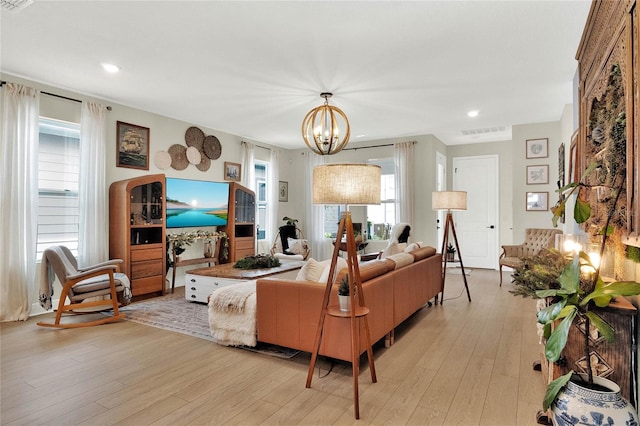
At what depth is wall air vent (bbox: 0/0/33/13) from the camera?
2.59 metres

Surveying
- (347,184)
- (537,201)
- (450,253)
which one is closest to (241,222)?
(450,253)

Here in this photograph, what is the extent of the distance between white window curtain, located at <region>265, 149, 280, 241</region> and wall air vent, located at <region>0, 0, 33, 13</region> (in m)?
5.25

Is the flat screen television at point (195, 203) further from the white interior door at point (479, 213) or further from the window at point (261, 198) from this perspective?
the white interior door at point (479, 213)

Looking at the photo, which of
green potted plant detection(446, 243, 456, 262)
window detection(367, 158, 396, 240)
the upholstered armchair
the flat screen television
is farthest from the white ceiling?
green potted plant detection(446, 243, 456, 262)

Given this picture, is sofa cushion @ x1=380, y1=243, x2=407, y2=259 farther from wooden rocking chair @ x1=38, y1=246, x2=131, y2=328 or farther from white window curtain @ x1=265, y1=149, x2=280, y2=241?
white window curtain @ x1=265, y1=149, x2=280, y2=241

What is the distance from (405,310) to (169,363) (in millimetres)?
2186

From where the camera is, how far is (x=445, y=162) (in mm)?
8023

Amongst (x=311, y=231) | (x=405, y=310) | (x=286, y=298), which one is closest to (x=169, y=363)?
(x=286, y=298)

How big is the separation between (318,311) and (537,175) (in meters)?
5.23

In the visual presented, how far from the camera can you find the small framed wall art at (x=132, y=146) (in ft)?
16.4

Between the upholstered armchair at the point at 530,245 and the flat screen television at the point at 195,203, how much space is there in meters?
4.77

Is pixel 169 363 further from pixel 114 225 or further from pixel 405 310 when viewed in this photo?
pixel 114 225

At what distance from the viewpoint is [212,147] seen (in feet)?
21.0

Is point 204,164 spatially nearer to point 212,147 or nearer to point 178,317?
point 212,147
